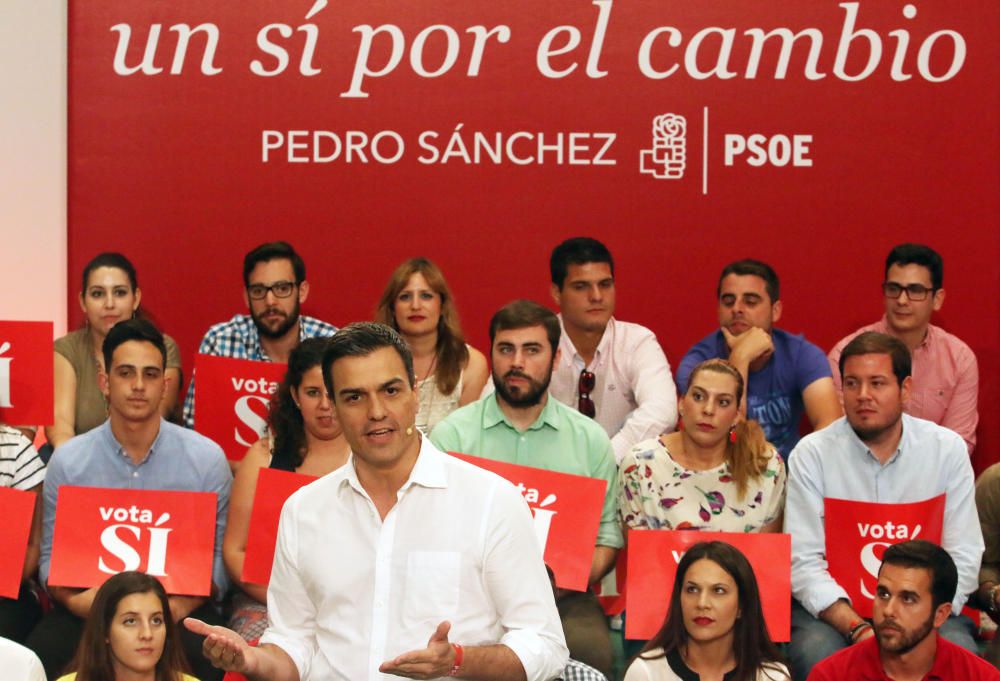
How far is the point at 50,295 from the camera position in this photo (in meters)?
6.22

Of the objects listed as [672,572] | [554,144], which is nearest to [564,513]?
[672,572]

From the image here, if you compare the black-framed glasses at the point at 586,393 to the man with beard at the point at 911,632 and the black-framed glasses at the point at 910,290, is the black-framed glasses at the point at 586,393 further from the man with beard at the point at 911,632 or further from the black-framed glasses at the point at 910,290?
the man with beard at the point at 911,632

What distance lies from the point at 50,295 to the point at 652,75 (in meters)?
2.79

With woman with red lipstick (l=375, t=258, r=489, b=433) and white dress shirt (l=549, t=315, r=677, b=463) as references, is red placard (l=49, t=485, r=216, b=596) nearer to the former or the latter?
woman with red lipstick (l=375, t=258, r=489, b=433)

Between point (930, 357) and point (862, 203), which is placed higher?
point (862, 203)

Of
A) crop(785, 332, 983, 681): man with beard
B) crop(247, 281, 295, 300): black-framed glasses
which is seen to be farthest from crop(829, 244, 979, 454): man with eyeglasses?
crop(247, 281, 295, 300): black-framed glasses

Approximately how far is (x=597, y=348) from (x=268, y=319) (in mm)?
1259

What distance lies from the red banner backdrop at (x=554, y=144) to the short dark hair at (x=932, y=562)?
2.56m

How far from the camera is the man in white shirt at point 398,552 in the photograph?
267 centimetres

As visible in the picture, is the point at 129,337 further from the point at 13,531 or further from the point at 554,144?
the point at 554,144

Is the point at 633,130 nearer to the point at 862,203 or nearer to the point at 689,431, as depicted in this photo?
the point at 862,203

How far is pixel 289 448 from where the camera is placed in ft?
14.8

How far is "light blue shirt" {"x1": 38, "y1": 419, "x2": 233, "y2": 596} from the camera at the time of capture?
4.42 metres

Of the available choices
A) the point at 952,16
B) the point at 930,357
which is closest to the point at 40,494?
the point at 930,357
